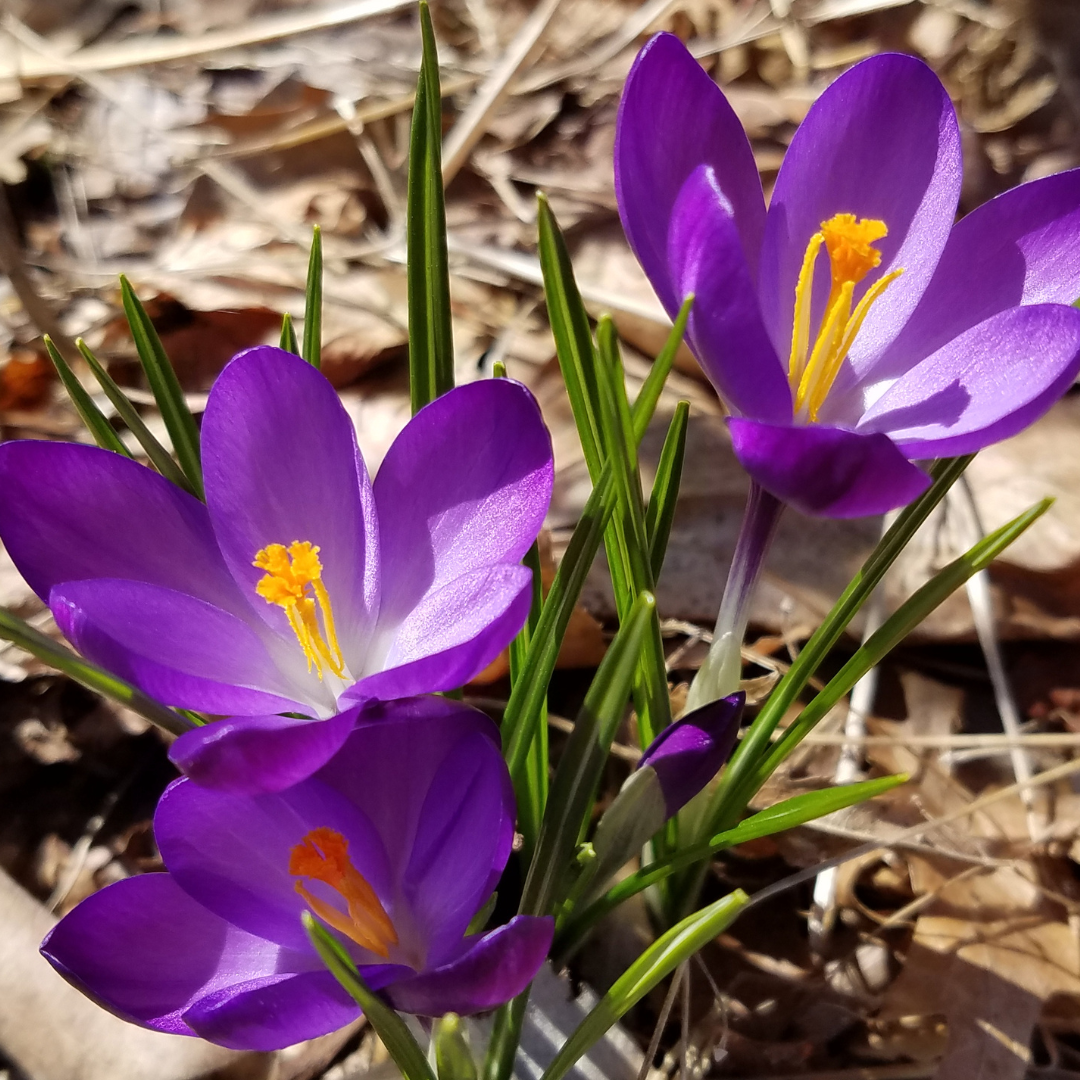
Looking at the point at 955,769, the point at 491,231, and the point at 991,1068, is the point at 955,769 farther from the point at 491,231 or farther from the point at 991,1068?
the point at 491,231

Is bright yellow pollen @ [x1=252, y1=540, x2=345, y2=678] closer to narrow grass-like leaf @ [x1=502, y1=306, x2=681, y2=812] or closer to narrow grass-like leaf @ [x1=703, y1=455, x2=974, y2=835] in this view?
narrow grass-like leaf @ [x1=502, y1=306, x2=681, y2=812]

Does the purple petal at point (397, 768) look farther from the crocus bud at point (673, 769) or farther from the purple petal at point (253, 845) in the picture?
the crocus bud at point (673, 769)

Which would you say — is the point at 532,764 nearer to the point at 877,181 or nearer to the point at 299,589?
the point at 299,589

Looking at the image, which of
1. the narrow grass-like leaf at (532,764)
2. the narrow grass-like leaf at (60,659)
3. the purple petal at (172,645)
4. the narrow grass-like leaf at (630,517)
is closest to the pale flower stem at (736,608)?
the narrow grass-like leaf at (630,517)

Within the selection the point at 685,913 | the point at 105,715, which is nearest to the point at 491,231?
the point at 105,715

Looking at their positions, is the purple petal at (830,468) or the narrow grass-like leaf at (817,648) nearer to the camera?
the purple petal at (830,468)

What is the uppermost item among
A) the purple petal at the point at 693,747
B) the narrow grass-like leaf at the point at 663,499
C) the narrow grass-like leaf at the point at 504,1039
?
the narrow grass-like leaf at the point at 663,499

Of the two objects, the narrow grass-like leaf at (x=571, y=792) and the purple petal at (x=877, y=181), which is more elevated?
the purple petal at (x=877, y=181)

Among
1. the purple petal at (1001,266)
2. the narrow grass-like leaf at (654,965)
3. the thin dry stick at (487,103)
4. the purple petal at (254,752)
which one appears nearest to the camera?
the purple petal at (254,752)
